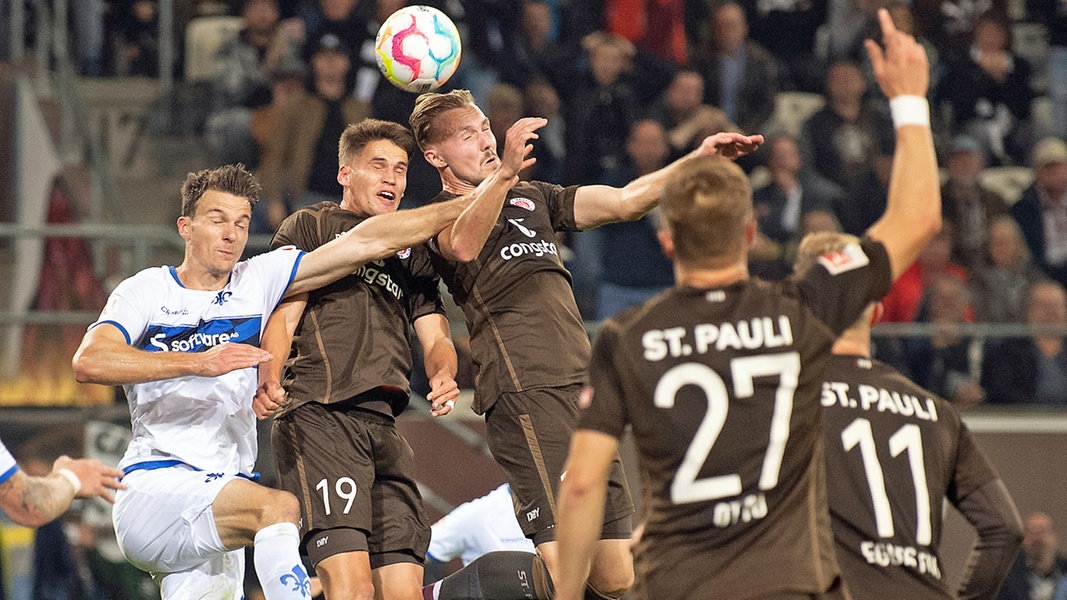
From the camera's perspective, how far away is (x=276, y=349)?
5.51 meters

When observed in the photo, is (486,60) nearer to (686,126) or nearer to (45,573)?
(686,126)

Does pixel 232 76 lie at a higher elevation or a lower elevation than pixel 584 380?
higher

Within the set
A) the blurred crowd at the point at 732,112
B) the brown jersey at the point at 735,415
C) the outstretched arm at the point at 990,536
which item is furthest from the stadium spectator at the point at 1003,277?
the brown jersey at the point at 735,415

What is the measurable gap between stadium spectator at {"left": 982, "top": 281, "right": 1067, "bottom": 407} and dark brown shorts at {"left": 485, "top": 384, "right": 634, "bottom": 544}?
198 inches

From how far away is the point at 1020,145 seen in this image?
11.6 meters

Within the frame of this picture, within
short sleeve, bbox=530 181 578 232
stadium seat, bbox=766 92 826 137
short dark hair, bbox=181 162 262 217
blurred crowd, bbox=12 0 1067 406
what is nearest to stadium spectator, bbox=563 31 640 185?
blurred crowd, bbox=12 0 1067 406

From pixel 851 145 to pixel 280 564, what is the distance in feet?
23.2

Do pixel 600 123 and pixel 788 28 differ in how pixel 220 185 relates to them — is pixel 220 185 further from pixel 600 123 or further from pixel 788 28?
pixel 788 28

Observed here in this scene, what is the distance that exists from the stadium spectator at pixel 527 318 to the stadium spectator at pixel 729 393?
2.07 m

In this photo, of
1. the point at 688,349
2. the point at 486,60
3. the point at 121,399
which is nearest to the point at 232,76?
the point at 486,60

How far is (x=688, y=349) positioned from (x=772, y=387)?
22 centimetres

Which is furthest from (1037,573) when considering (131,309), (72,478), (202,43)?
(202,43)

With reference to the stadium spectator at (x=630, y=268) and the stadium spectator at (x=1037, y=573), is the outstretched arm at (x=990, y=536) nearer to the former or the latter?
the stadium spectator at (x=1037, y=573)

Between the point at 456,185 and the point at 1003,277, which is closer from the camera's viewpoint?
the point at 456,185
